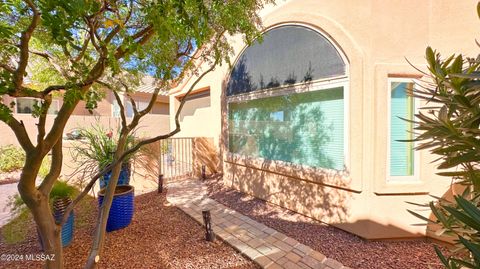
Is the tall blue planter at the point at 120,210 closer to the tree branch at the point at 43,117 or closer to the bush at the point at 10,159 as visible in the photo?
the tree branch at the point at 43,117

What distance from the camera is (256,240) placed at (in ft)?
11.2

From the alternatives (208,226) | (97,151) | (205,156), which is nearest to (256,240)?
(208,226)

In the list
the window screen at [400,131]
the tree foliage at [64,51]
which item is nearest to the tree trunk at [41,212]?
the tree foliage at [64,51]

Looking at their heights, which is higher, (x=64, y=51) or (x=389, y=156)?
(x=64, y=51)

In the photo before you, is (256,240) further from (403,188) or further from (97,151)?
(97,151)

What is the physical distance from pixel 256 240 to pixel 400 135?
2.87 meters

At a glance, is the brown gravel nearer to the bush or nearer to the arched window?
the arched window

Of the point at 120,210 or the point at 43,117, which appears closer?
the point at 43,117

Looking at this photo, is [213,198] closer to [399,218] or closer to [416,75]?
[399,218]

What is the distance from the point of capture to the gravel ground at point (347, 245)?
9.46 feet

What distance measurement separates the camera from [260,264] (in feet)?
9.25

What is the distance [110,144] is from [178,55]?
2.81 m

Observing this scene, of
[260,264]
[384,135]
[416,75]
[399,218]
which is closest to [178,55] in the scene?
[260,264]

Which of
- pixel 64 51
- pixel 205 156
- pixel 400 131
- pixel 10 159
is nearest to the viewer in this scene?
pixel 64 51
